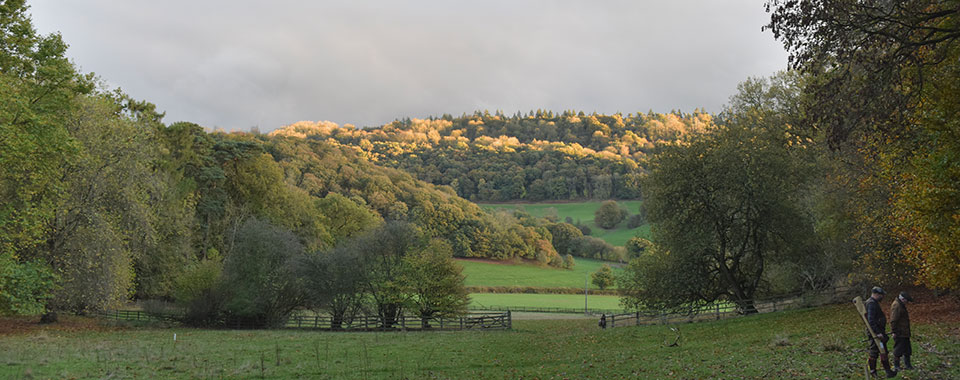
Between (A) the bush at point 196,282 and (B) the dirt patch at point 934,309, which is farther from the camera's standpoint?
(A) the bush at point 196,282

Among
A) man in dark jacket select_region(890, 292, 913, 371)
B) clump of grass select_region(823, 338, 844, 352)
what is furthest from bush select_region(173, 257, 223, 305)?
man in dark jacket select_region(890, 292, 913, 371)

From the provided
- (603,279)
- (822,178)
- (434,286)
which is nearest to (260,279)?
(434,286)

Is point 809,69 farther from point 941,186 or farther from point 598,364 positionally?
point 598,364

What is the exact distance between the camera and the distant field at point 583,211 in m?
130

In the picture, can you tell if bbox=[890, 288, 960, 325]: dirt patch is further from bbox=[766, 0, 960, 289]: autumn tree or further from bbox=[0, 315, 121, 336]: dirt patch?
bbox=[0, 315, 121, 336]: dirt patch

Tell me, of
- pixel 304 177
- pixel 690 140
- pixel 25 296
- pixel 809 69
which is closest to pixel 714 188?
pixel 690 140

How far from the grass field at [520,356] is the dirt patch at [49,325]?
1940 millimetres

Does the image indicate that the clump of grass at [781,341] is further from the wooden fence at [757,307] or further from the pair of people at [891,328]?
the wooden fence at [757,307]

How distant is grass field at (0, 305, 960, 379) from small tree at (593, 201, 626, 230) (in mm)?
113493

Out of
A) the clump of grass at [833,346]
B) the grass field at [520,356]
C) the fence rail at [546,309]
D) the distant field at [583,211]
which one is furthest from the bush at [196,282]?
the distant field at [583,211]

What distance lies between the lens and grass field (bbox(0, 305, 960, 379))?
42.2 ft

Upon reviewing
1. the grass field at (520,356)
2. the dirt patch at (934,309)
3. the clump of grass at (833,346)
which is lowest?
the grass field at (520,356)

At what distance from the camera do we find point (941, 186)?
11922 millimetres

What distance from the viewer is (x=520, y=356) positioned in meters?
19.0
